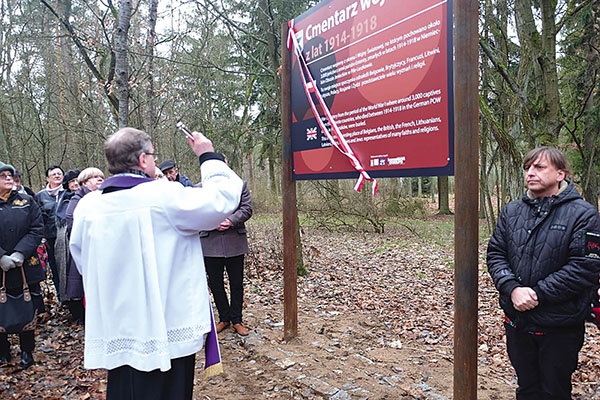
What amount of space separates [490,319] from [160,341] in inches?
186

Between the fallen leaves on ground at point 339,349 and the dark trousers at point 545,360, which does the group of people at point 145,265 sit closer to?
the fallen leaves on ground at point 339,349

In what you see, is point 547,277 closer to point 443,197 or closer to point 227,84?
point 227,84

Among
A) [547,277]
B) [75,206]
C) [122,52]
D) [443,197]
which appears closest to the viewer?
[547,277]

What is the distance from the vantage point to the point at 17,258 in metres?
4.21

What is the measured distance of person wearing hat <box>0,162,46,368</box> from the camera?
13.9ft

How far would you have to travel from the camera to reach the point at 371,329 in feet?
17.8

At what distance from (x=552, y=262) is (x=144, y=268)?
2.29 meters

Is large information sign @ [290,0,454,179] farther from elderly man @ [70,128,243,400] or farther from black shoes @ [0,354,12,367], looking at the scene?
black shoes @ [0,354,12,367]

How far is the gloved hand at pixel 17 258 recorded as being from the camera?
4.19 metres

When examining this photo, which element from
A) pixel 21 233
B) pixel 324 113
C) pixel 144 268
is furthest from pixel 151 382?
pixel 21 233

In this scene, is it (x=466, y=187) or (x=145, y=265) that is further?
(x=466, y=187)

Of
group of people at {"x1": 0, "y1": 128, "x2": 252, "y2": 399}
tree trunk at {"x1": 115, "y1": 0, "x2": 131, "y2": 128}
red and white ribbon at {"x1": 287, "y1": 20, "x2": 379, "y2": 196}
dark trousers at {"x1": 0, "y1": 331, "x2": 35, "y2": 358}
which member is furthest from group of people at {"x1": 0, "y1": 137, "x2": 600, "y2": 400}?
tree trunk at {"x1": 115, "y1": 0, "x2": 131, "y2": 128}

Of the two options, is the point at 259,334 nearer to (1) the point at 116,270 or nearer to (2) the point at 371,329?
(2) the point at 371,329

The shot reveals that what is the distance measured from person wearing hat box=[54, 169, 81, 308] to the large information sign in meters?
2.94
